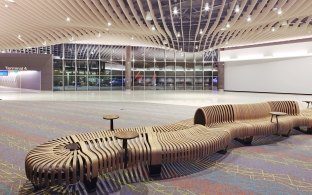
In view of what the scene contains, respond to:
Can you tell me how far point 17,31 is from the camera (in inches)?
611

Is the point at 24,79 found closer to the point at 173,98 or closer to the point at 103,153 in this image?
the point at 173,98

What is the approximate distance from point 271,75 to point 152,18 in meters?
13.9

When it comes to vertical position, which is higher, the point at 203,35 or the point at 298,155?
the point at 203,35

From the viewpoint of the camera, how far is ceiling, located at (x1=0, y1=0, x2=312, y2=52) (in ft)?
34.6

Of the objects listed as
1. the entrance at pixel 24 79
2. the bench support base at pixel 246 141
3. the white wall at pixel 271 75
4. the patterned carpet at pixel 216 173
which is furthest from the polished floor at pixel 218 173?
the entrance at pixel 24 79

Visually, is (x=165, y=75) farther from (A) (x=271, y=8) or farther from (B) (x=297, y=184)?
(B) (x=297, y=184)

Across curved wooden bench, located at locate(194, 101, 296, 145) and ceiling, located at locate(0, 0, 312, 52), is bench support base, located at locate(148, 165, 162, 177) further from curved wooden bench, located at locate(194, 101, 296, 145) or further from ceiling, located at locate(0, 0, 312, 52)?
ceiling, located at locate(0, 0, 312, 52)

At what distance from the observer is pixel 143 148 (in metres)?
3.73

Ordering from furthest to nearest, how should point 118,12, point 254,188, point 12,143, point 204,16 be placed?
point 204,16 → point 118,12 → point 12,143 → point 254,188

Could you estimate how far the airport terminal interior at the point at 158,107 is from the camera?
3506mm

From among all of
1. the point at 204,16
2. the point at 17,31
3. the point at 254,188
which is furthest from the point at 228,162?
the point at 17,31

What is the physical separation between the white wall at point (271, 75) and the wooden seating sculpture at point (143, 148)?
1628 cm

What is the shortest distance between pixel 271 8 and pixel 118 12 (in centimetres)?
623

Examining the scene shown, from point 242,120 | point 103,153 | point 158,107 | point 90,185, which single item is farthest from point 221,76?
point 90,185
